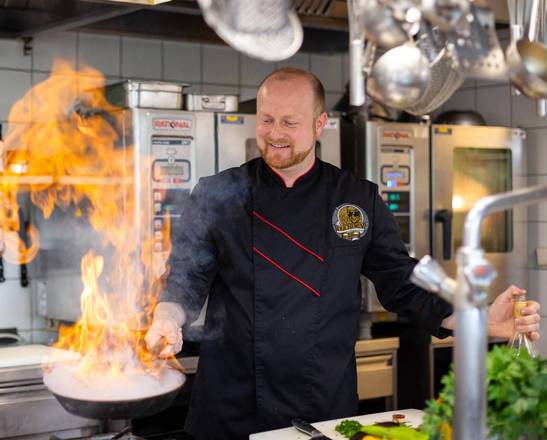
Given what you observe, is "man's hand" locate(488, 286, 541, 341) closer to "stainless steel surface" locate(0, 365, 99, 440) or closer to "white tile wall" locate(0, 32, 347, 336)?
"stainless steel surface" locate(0, 365, 99, 440)

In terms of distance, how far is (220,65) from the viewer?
439 centimetres

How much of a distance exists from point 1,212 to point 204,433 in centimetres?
161

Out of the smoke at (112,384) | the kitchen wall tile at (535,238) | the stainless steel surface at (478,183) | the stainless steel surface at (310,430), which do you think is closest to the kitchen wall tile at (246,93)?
the stainless steel surface at (478,183)

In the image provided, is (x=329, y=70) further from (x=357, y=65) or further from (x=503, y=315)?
(x=357, y=65)

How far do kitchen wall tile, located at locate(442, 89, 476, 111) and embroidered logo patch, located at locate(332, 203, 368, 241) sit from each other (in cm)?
229

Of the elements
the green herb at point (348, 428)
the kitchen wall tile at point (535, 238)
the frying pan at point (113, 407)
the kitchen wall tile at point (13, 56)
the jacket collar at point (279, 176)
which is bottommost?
the green herb at point (348, 428)

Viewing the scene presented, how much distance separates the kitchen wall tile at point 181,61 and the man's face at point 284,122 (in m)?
1.69

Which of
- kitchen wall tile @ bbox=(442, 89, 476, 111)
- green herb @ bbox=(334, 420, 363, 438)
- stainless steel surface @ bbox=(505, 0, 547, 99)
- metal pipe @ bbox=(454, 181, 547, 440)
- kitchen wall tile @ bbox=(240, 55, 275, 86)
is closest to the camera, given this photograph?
metal pipe @ bbox=(454, 181, 547, 440)

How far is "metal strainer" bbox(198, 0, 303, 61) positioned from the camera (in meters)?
1.64

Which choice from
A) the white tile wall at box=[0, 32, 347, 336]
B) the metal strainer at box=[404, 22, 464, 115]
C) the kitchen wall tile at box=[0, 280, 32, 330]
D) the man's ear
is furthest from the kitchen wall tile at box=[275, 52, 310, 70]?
the metal strainer at box=[404, 22, 464, 115]

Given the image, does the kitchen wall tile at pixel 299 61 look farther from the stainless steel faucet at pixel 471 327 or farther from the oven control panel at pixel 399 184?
the stainless steel faucet at pixel 471 327

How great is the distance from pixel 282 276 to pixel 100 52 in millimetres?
1931

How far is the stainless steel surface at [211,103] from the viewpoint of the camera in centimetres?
354

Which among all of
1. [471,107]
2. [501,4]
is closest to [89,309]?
[501,4]
